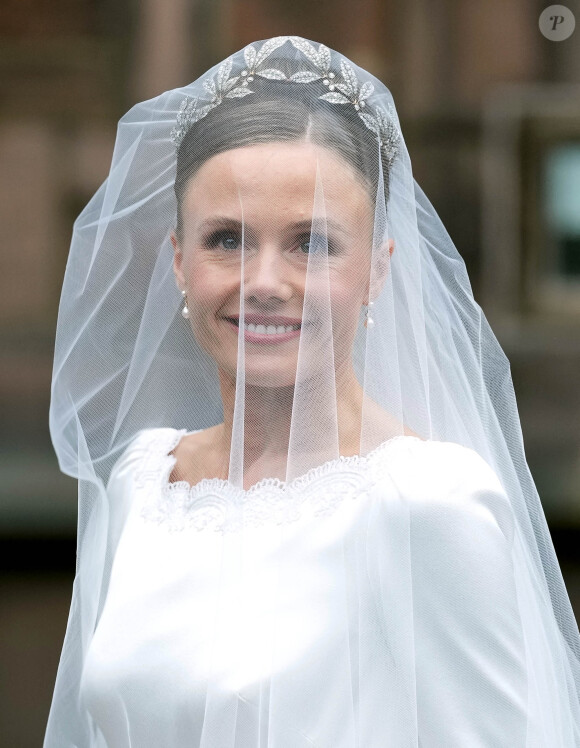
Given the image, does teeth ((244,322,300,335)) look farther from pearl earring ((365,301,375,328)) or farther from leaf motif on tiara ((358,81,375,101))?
leaf motif on tiara ((358,81,375,101))

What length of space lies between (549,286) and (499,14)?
146 cm

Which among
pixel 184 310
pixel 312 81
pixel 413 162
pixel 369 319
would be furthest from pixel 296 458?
pixel 413 162

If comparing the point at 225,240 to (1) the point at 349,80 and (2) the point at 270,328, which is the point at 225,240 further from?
(1) the point at 349,80

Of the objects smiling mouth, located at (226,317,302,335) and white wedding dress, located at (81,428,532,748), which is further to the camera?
smiling mouth, located at (226,317,302,335)

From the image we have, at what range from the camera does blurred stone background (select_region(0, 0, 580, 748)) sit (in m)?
5.83

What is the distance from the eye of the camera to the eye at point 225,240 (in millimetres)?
1377

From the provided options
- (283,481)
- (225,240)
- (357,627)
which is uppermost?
(225,240)

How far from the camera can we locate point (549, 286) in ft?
20.2

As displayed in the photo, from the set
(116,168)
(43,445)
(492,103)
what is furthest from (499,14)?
(116,168)

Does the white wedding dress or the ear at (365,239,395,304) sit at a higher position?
the ear at (365,239,395,304)

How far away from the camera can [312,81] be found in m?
1.41

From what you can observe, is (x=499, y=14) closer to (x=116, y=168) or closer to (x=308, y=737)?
(x=116, y=168)

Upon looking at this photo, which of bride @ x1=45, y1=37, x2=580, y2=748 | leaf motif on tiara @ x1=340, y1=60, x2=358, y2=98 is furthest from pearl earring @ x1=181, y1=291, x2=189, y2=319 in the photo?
leaf motif on tiara @ x1=340, y1=60, x2=358, y2=98

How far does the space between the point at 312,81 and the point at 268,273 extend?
26 cm
